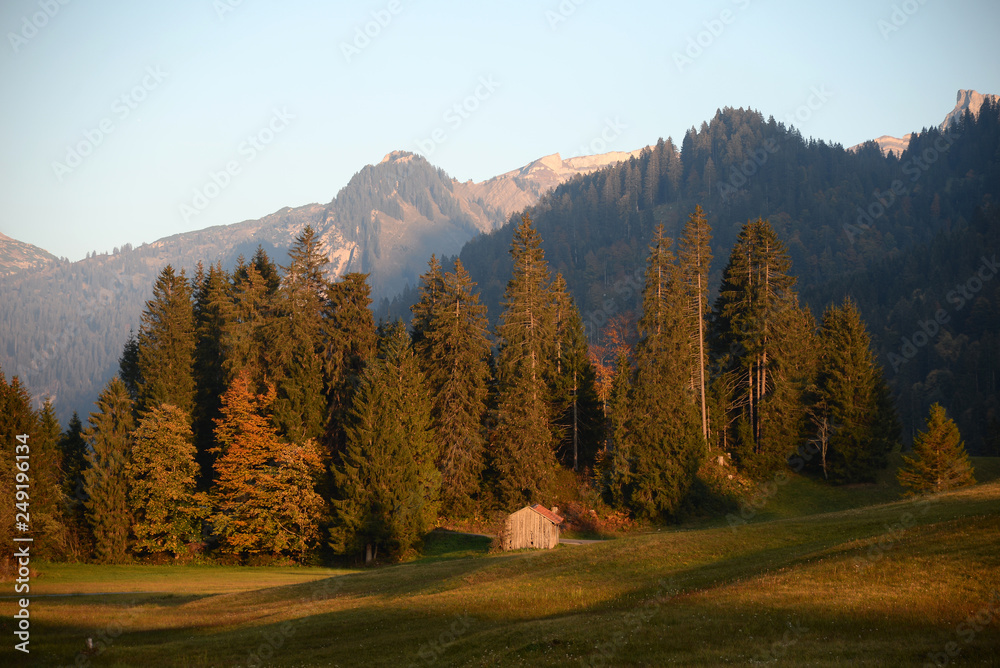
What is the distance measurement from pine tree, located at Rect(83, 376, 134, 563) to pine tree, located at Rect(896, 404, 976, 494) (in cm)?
5932

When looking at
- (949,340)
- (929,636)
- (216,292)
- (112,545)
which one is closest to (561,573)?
(929,636)

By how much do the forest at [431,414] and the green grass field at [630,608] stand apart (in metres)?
14.8

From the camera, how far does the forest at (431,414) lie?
174ft

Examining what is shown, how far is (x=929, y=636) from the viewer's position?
1549cm

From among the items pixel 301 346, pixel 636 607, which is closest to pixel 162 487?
pixel 301 346

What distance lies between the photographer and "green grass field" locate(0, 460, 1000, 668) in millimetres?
16484

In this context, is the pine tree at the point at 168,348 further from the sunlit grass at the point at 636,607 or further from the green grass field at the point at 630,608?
the sunlit grass at the point at 636,607

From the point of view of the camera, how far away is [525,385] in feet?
187

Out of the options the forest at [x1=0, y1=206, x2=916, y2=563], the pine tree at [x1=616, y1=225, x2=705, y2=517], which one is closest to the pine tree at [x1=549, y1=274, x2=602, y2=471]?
the forest at [x1=0, y1=206, x2=916, y2=563]

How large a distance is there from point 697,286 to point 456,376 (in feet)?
77.8

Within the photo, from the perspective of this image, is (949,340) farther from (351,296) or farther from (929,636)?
(929,636)

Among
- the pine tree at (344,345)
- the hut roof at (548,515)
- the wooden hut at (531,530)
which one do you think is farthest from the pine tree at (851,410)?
the pine tree at (344,345)

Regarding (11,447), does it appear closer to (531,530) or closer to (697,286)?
(531,530)

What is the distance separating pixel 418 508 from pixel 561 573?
2491 cm
